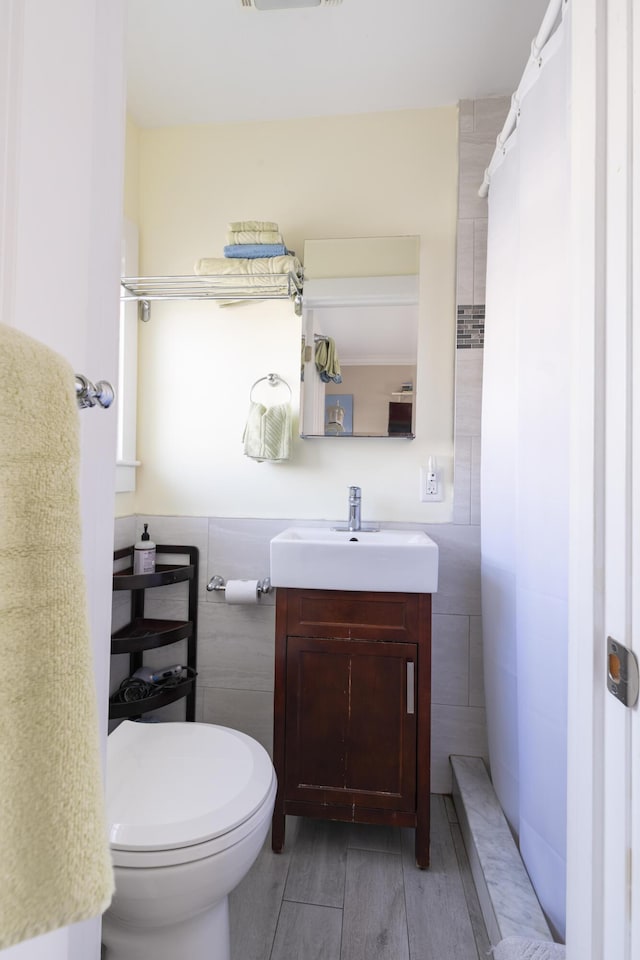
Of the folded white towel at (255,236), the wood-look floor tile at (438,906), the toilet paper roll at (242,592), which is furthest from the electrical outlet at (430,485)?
the wood-look floor tile at (438,906)

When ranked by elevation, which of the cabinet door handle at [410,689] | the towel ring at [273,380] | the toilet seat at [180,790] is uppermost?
the towel ring at [273,380]

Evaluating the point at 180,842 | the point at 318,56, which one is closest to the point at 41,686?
the point at 180,842

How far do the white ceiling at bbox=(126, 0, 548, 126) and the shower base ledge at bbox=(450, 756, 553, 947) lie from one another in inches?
92.3

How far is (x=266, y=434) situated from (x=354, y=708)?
3.11ft

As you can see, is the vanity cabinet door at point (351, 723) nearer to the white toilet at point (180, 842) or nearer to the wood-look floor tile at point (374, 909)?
the wood-look floor tile at point (374, 909)

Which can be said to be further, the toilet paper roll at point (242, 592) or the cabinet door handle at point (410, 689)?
the toilet paper roll at point (242, 592)

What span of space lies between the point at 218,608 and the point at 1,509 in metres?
1.61

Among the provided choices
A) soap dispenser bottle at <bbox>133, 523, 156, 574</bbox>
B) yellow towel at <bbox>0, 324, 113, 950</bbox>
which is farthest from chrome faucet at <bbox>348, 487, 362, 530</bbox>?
yellow towel at <bbox>0, 324, 113, 950</bbox>

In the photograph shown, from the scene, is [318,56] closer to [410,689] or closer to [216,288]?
[216,288]

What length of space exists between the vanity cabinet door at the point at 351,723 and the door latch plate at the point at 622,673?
0.90 metres

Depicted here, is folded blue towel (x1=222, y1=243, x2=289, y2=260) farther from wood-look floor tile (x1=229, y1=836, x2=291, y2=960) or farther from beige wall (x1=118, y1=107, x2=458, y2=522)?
wood-look floor tile (x1=229, y1=836, x2=291, y2=960)

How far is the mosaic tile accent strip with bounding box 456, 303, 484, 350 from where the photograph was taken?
175 centimetres

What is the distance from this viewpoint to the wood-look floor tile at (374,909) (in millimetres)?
1128

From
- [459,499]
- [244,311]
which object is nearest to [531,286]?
[459,499]
